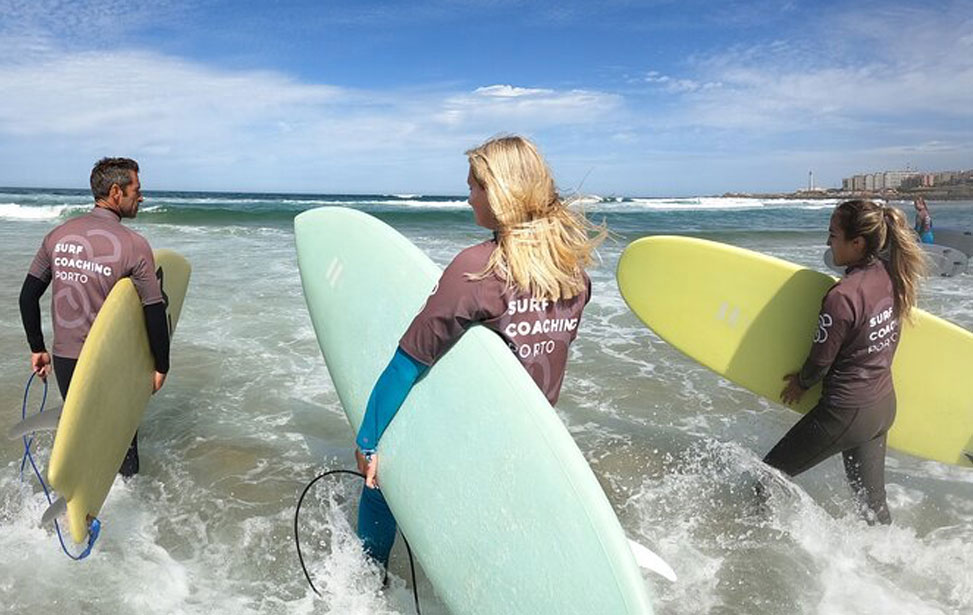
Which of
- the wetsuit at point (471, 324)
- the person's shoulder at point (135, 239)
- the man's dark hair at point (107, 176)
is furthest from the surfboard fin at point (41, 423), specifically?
the wetsuit at point (471, 324)

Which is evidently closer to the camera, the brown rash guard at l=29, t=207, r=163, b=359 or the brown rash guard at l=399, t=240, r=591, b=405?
the brown rash guard at l=399, t=240, r=591, b=405

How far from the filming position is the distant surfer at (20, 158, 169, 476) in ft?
8.50

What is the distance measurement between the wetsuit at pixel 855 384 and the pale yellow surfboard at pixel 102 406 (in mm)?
2761

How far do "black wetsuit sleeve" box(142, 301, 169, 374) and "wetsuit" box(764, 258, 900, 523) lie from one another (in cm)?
268

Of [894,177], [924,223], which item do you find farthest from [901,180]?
[924,223]

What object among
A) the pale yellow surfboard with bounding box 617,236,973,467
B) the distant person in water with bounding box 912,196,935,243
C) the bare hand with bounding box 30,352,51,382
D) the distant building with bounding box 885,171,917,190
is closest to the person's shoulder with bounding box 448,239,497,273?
the pale yellow surfboard with bounding box 617,236,973,467

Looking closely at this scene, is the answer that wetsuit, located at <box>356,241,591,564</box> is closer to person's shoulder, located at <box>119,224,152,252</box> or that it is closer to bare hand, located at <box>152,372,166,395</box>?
person's shoulder, located at <box>119,224,152,252</box>

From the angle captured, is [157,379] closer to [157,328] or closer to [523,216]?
[157,328]

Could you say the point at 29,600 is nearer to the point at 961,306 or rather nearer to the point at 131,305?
the point at 131,305

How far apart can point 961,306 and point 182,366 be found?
8.56m

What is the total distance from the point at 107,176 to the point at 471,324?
Answer: 6.08 ft

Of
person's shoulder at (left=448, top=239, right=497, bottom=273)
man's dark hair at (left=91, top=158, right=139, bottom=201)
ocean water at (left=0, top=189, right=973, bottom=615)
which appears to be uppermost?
man's dark hair at (left=91, top=158, right=139, bottom=201)

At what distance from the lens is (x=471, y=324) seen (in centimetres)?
171

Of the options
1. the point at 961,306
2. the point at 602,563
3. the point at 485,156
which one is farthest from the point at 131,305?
the point at 961,306
